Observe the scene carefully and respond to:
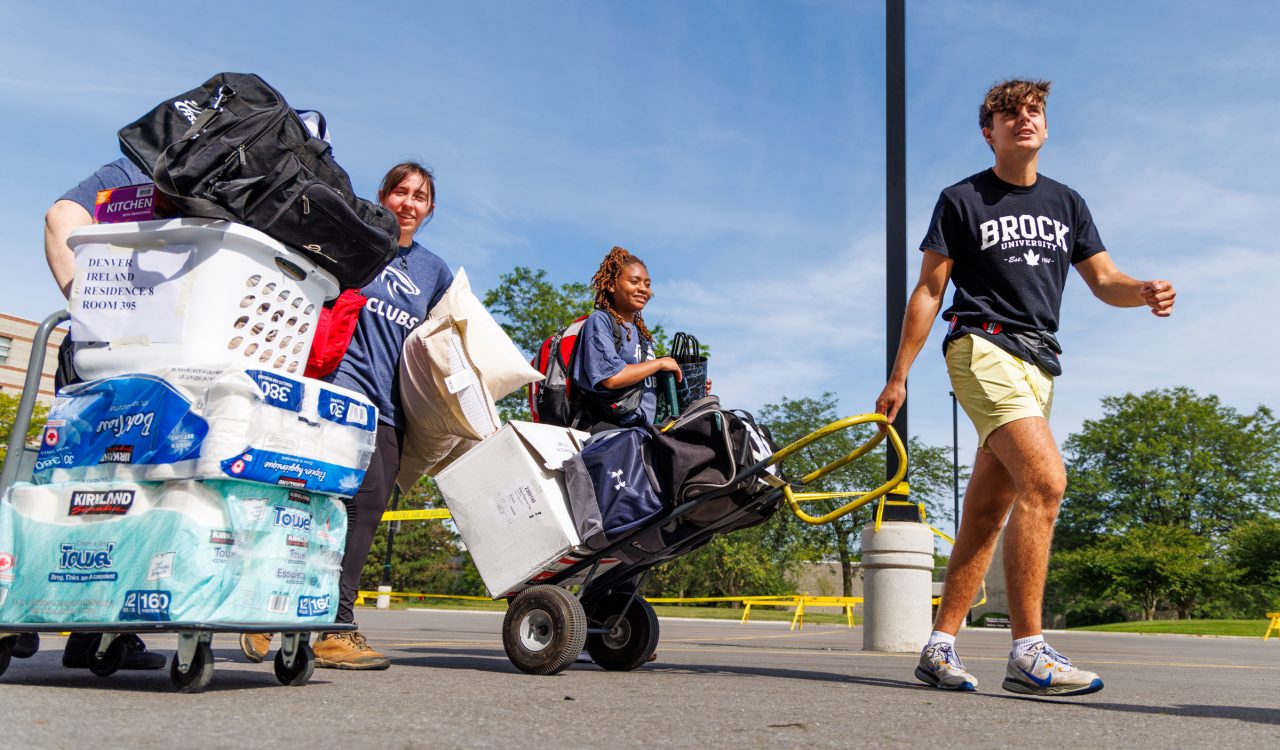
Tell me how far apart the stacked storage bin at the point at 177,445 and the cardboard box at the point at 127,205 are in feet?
0.46

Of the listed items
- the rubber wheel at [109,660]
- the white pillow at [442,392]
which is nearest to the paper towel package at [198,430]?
the rubber wheel at [109,660]

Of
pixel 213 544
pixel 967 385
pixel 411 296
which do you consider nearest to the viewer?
pixel 213 544

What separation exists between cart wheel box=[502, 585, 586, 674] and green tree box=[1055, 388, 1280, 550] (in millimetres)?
56769

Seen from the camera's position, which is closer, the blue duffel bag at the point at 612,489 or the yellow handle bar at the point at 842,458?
the yellow handle bar at the point at 842,458

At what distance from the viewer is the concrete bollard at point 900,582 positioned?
7418 mm

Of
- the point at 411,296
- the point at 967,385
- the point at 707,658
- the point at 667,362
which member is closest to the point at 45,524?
the point at 411,296

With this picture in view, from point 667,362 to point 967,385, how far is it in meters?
1.52

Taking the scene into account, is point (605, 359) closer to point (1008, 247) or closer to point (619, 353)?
point (619, 353)

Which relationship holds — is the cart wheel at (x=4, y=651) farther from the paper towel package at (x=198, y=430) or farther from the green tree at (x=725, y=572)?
the green tree at (x=725, y=572)

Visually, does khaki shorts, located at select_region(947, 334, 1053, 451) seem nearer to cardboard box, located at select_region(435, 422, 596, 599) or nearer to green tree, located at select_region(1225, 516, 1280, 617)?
cardboard box, located at select_region(435, 422, 596, 599)

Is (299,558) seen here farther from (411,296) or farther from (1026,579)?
(1026,579)

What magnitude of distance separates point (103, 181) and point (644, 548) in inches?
104

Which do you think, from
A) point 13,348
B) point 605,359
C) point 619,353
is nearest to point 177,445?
point 605,359

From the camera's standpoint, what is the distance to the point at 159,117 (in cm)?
317
